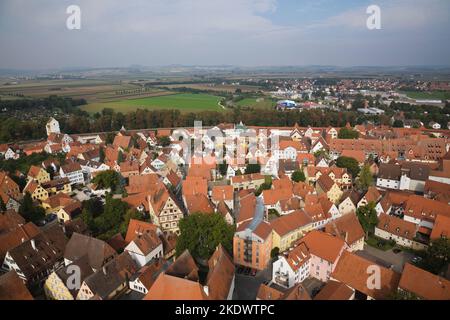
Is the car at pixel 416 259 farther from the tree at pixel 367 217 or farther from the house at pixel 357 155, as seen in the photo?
the house at pixel 357 155

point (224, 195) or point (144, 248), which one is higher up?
point (224, 195)

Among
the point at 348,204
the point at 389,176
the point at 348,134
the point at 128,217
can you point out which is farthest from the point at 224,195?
the point at 348,134

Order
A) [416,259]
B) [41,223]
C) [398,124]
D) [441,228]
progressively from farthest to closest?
[398,124], [41,223], [441,228], [416,259]

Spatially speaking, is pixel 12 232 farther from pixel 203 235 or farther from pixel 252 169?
pixel 252 169

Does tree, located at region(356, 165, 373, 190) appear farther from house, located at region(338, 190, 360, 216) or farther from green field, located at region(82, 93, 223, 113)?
green field, located at region(82, 93, 223, 113)

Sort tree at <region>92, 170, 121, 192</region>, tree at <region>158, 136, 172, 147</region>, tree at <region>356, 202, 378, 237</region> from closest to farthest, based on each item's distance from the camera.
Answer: tree at <region>356, 202, 378, 237</region>, tree at <region>92, 170, 121, 192</region>, tree at <region>158, 136, 172, 147</region>

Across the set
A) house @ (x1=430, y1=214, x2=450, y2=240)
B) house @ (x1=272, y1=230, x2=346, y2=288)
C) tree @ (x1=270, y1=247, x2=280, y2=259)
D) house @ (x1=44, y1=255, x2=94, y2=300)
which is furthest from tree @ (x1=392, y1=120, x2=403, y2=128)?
house @ (x1=44, y1=255, x2=94, y2=300)
